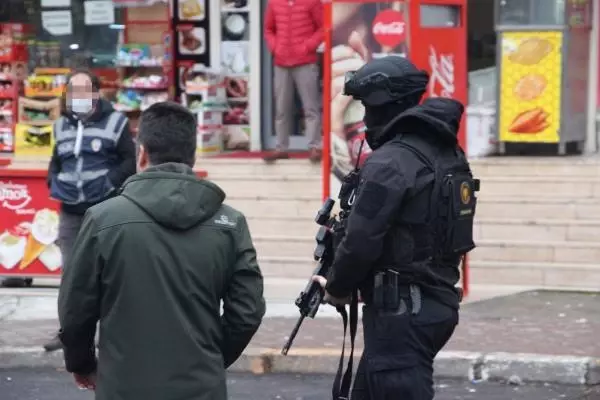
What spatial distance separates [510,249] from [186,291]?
269 inches

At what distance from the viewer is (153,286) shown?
3.69 m

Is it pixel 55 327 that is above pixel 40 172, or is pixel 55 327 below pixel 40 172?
below

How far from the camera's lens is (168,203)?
145 inches

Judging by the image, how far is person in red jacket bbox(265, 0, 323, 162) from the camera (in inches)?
467

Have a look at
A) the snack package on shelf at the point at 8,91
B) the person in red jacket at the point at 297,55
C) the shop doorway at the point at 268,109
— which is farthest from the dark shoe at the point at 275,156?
the snack package on shelf at the point at 8,91

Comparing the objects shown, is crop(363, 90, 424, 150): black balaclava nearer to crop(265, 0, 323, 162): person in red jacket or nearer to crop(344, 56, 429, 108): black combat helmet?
crop(344, 56, 429, 108): black combat helmet

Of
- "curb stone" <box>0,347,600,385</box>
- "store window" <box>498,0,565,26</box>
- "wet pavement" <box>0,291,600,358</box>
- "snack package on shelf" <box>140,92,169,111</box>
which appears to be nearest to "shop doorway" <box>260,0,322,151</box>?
"snack package on shelf" <box>140,92,169,111</box>

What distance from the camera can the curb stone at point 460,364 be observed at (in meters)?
7.52

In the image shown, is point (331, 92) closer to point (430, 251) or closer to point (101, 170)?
point (101, 170)

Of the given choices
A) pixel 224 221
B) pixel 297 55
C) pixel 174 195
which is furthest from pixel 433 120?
pixel 297 55

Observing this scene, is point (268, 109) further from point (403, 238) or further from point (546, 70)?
point (403, 238)

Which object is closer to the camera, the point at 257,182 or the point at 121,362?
the point at 121,362

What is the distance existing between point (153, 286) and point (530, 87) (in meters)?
8.88

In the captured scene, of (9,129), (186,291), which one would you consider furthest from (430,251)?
(9,129)
